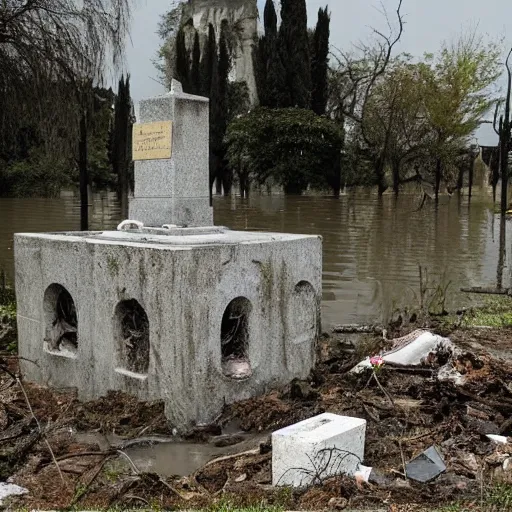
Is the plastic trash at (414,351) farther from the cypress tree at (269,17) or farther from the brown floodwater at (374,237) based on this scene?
the cypress tree at (269,17)

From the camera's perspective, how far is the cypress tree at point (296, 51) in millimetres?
33500

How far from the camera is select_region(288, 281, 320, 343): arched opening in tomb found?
250 inches

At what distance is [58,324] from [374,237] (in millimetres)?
13281

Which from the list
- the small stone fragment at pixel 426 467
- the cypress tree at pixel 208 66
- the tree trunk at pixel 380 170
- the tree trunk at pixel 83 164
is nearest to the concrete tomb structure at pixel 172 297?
the small stone fragment at pixel 426 467

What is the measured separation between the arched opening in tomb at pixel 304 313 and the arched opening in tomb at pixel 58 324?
6.38 feet

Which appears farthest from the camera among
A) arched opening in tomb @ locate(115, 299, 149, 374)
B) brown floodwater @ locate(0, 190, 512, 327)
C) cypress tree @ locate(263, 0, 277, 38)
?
cypress tree @ locate(263, 0, 277, 38)

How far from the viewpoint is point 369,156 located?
37219 millimetres

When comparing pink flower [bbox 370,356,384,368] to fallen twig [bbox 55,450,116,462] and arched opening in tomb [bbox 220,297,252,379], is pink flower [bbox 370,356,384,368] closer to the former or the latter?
arched opening in tomb [bbox 220,297,252,379]

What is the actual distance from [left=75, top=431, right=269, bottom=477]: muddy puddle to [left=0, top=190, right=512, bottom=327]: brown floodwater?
4344mm

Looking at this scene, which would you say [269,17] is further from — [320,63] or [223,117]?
[223,117]

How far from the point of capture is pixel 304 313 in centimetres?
652

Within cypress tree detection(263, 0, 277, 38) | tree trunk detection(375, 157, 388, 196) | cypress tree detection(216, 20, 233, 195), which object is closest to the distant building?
cypress tree detection(216, 20, 233, 195)

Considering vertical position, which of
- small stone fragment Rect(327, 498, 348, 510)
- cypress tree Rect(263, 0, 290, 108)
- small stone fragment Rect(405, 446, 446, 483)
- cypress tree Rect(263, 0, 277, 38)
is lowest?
small stone fragment Rect(327, 498, 348, 510)

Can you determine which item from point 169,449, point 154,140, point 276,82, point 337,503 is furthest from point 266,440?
point 276,82
